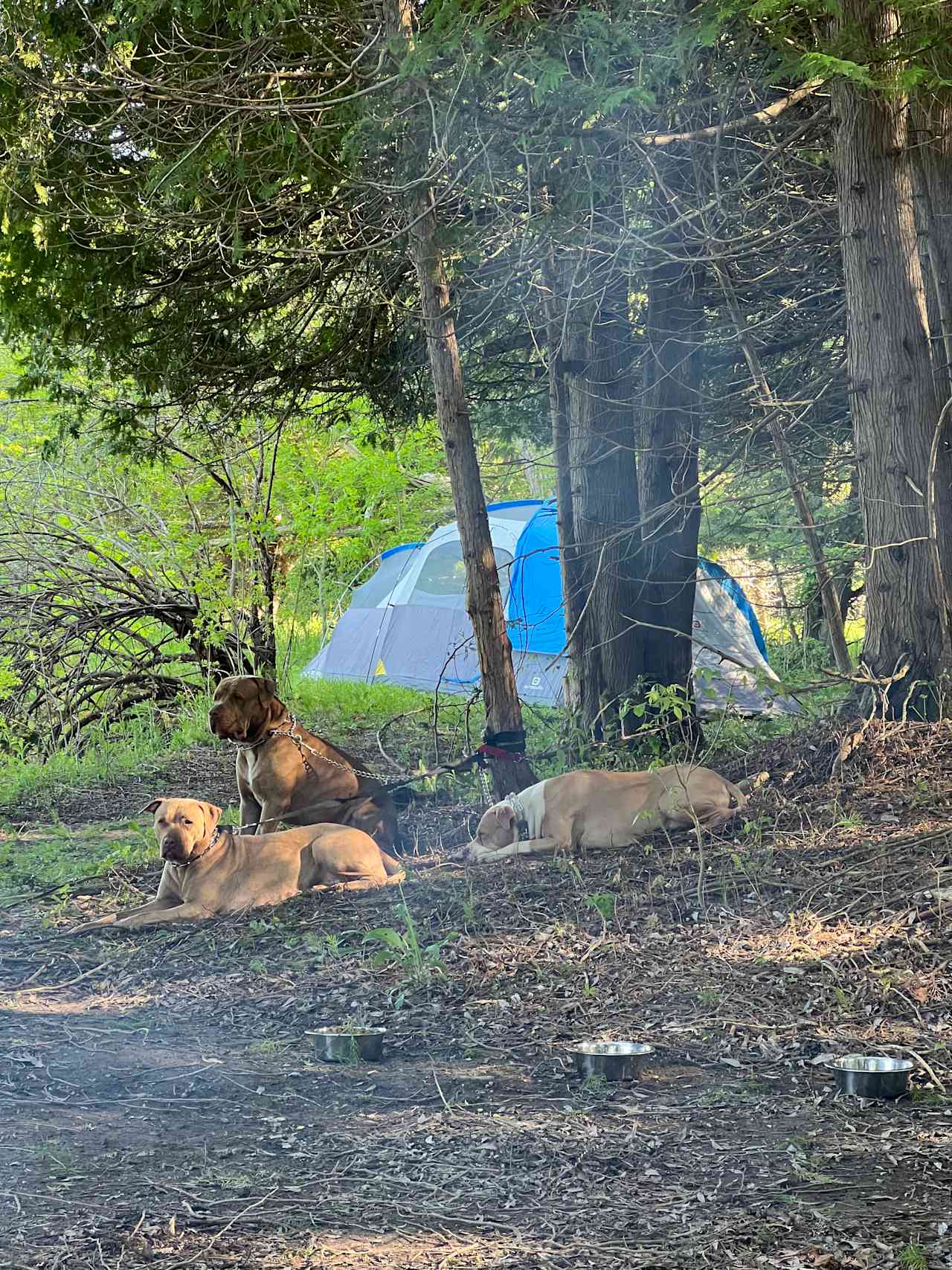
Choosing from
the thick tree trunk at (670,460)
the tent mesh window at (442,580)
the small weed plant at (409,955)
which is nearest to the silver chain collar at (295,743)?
the small weed plant at (409,955)

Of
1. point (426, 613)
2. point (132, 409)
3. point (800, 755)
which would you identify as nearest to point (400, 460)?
point (426, 613)

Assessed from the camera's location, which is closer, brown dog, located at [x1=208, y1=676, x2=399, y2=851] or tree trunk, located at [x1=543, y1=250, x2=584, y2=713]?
brown dog, located at [x1=208, y1=676, x2=399, y2=851]

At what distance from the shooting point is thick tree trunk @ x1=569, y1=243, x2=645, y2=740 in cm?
1024

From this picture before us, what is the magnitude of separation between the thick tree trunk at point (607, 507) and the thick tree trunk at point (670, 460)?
137 millimetres

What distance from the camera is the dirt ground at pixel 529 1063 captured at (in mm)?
3363

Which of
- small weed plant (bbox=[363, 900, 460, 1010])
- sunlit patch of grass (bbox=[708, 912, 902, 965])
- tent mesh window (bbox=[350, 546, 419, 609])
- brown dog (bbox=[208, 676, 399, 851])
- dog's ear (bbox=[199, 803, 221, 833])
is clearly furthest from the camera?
tent mesh window (bbox=[350, 546, 419, 609])

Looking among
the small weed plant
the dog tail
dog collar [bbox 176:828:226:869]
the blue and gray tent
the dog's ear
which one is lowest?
the small weed plant

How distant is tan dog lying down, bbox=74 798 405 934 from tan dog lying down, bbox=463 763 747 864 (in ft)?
2.65

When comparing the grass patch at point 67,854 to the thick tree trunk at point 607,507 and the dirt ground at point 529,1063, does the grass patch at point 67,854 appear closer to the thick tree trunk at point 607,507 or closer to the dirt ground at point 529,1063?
the dirt ground at point 529,1063

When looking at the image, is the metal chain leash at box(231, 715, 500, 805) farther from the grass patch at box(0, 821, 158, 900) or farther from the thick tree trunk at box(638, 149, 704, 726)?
the thick tree trunk at box(638, 149, 704, 726)

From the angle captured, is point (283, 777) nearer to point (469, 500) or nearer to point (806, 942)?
point (469, 500)

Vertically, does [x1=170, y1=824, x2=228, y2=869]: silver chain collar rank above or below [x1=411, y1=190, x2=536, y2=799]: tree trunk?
below

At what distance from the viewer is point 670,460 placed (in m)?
10.2

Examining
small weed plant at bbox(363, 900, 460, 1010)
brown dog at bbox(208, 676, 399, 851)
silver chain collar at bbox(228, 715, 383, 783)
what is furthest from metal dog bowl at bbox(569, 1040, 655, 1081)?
silver chain collar at bbox(228, 715, 383, 783)
